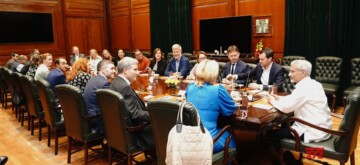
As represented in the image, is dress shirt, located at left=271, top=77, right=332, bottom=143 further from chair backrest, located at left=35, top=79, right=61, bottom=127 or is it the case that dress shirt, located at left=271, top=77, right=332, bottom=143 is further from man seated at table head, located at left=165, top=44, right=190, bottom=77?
man seated at table head, located at left=165, top=44, right=190, bottom=77

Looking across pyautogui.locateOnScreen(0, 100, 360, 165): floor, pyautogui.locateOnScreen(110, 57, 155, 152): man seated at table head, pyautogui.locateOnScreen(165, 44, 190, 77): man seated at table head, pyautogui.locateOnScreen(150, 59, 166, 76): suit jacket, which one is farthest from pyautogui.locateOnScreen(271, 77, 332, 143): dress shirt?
pyautogui.locateOnScreen(150, 59, 166, 76): suit jacket

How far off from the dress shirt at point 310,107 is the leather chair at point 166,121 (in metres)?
0.67

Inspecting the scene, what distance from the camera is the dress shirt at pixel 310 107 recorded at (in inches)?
105

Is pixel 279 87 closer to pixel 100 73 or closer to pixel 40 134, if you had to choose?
pixel 100 73

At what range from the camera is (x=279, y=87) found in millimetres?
3980

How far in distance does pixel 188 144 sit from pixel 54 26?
9409 mm

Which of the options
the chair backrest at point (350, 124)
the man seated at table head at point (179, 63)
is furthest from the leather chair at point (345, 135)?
the man seated at table head at point (179, 63)

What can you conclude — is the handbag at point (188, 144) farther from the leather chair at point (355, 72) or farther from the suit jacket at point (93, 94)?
the leather chair at point (355, 72)

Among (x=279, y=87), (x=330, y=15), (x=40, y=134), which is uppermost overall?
(x=330, y=15)

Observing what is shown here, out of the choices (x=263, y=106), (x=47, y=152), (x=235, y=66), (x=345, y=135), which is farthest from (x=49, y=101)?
(x=345, y=135)

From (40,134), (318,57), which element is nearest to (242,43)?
(318,57)

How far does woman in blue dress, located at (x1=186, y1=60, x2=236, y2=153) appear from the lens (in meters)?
2.41

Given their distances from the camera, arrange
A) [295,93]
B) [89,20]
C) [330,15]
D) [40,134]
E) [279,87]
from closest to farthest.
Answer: [295,93]
[279,87]
[40,134]
[330,15]
[89,20]

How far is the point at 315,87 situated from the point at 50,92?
2966 millimetres
